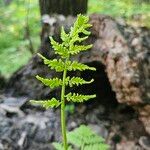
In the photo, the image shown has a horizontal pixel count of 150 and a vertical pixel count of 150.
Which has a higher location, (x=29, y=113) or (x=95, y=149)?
(x=95, y=149)

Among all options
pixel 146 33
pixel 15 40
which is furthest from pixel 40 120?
pixel 15 40

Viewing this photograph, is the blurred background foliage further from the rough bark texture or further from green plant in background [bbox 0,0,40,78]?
the rough bark texture

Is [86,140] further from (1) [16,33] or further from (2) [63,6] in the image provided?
(1) [16,33]

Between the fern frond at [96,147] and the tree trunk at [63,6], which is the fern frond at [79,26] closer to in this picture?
the fern frond at [96,147]

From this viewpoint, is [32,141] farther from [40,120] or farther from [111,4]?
[111,4]

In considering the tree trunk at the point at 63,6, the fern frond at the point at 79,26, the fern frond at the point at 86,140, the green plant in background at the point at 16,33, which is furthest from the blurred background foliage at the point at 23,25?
the fern frond at the point at 79,26

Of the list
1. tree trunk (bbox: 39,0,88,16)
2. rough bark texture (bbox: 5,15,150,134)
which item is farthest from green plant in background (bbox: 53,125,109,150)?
tree trunk (bbox: 39,0,88,16)

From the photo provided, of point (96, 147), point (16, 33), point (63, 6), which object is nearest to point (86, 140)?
point (96, 147)
